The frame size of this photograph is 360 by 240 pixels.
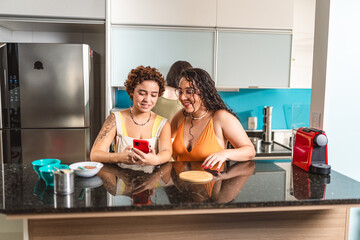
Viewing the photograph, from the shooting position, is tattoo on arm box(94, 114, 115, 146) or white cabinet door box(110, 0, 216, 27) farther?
white cabinet door box(110, 0, 216, 27)

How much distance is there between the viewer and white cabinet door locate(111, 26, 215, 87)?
2.71 metres

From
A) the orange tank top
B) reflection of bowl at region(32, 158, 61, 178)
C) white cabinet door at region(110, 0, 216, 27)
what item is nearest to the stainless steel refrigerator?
white cabinet door at region(110, 0, 216, 27)

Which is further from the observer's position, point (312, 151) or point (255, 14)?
point (255, 14)

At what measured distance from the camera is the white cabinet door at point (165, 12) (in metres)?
2.65

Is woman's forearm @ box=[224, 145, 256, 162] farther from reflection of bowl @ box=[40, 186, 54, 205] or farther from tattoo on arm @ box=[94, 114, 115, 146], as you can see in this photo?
reflection of bowl @ box=[40, 186, 54, 205]

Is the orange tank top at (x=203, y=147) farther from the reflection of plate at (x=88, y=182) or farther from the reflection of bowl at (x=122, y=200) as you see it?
the reflection of bowl at (x=122, y=200)

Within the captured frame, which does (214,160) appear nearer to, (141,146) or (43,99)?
(141,146)

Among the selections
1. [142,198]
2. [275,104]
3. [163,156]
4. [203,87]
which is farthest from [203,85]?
[275,104]

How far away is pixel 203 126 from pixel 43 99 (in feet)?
4.67

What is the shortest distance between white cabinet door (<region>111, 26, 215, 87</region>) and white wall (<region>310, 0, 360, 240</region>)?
118 cm

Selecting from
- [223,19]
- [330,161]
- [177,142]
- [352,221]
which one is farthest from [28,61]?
[352,221]

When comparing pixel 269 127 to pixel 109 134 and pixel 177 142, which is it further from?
pixel 109 134

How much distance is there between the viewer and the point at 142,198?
43.9 inches

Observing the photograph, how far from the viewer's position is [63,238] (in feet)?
3.80
